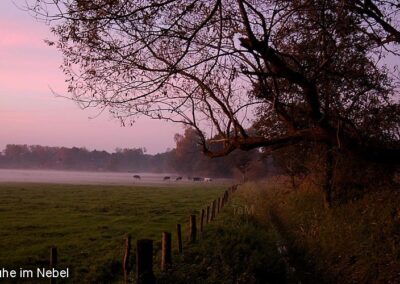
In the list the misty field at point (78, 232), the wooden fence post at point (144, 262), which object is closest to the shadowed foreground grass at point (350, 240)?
the wooden fence post at point (144, 262)

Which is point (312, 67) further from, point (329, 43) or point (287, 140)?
point (287, 140)

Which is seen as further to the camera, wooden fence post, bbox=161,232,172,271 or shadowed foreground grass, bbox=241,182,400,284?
wooden fence post, bbox=161,232,172,271

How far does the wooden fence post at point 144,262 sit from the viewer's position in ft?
31.9

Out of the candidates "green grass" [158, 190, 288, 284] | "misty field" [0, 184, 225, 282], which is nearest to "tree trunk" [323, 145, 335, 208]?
"green grass" [158, 190, 288, 284]

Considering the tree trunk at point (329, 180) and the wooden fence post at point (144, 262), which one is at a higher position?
the tree trunk at point (329, 180)

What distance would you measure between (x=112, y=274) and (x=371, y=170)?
39.0ft

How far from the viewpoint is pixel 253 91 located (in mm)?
15078

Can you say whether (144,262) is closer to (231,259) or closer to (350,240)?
(231,259)

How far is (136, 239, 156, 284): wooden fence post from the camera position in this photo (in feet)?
31.9

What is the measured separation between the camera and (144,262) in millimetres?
9812

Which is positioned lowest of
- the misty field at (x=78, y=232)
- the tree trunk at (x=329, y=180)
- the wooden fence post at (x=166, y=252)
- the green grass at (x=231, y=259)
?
the misty field at (x=78, y=232)

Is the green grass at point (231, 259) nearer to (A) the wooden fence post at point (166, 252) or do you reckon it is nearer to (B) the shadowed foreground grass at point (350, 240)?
(A) the wooden fence post at point (166, 252)

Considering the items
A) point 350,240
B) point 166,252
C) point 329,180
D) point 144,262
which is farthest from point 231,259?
point 329,180

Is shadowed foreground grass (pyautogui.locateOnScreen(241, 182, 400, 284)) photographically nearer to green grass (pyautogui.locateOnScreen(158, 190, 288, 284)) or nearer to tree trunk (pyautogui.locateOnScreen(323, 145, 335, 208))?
tree trunk (pyautogui.locateOnScreen(323, 145, 335, 208))
